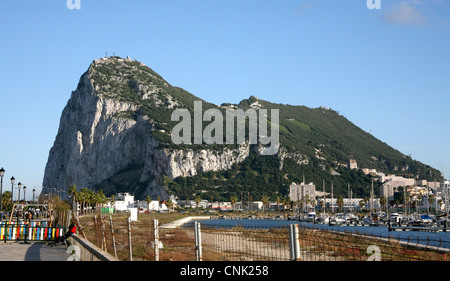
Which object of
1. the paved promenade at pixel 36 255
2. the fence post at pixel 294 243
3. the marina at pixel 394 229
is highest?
the fence post at pixel 294 243

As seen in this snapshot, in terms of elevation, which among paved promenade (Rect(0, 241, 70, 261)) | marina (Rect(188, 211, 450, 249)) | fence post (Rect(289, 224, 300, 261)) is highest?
fence post (Rect(289, 224, 300, 261))

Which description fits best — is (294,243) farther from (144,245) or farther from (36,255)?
(144,245)

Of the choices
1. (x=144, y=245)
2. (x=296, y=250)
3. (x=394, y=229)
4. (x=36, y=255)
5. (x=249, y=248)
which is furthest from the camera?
(x=394, y=229)

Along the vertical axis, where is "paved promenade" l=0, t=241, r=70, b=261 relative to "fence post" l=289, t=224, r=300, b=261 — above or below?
below

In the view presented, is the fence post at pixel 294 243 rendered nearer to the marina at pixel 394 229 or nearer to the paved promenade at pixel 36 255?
the paved promenade at pixel 36 255

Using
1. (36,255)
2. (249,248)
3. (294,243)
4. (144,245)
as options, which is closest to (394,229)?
(144,245)

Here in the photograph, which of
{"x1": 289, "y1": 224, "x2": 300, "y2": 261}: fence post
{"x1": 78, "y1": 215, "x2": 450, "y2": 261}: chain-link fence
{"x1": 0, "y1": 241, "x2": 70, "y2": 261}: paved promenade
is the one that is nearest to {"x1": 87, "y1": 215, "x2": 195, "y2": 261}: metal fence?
{"x1": 78, "y1": 215, "x2": 450, "y2": 261}: chain-link fence

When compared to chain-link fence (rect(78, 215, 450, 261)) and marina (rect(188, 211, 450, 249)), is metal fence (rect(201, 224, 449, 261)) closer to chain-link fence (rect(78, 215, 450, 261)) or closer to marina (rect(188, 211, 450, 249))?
chain-link fence (rect(78, 215, 450, 261))

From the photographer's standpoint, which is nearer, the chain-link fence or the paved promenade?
the chain-link fence

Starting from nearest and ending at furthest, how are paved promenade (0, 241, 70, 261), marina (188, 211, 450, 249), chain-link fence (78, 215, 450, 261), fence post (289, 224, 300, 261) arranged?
fence post (289, 224, 300, 261), chain-link fence (78, 215, 450, 261), paved promenade (0, 241, 70, 261), marina (188, 211, 450, 249)

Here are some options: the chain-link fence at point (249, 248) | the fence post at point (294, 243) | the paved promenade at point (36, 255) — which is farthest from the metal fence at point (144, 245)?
the fence post at point (294, 243)
